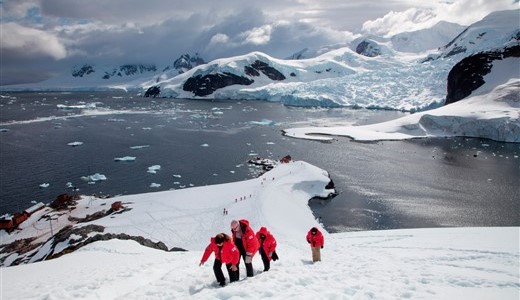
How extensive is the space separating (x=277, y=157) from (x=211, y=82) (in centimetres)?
12995

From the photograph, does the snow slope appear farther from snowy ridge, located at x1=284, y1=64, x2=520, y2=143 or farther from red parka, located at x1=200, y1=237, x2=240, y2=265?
snowy ridge, located at x1=284, y1=64, x2=520, y2=143

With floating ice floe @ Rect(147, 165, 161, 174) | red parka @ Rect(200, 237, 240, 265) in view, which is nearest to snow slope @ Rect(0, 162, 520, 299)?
red parka @ Rect(200, 237, 240, 265)

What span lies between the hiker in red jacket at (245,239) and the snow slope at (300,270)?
78 cm

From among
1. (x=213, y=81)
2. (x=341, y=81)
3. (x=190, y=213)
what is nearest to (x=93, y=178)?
(x=190, y=213)

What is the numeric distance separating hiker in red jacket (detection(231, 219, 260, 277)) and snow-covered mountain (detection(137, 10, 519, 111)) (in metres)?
108

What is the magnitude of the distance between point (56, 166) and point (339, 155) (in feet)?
141

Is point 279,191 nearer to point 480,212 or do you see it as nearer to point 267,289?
point 480,212

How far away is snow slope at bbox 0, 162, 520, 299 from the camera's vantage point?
10.0 meters

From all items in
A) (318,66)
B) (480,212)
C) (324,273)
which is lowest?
(480,212)

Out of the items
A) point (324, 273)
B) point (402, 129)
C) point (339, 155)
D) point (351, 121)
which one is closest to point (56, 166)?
point (339, 155)

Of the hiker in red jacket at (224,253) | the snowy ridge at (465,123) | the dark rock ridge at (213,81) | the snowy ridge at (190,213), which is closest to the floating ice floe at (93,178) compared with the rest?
the snowy ridge at (190,213)

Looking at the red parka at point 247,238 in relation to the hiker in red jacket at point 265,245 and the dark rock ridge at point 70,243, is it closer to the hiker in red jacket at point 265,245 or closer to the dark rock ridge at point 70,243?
the hiker in red jacket at point 265,245

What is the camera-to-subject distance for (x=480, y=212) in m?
35.8

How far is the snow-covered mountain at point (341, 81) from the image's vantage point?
127 m
